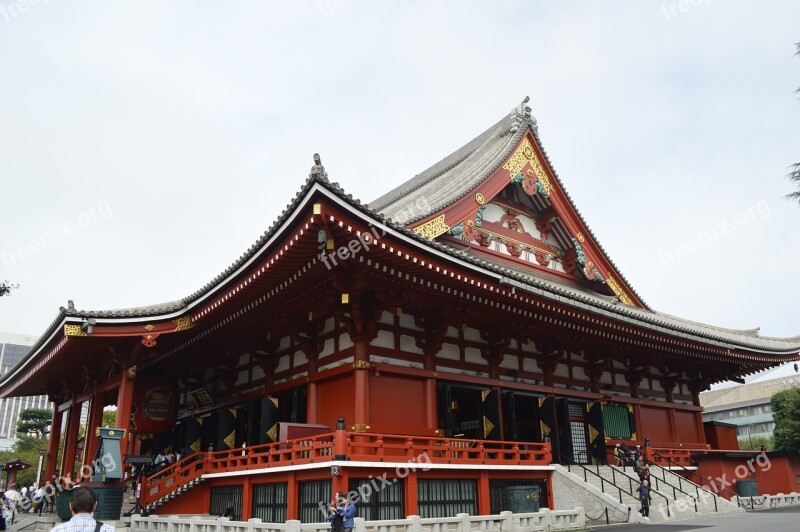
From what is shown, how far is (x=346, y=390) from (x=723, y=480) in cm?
1466

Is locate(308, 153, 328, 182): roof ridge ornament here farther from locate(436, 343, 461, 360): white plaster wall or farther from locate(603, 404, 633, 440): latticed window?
locate(603, 404, 633, 440): latticed window

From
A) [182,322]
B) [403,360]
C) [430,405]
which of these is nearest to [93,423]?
[182,322]

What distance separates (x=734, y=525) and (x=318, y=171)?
38.1ft

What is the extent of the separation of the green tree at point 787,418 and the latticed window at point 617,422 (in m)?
22.8

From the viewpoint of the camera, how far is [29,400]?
156000 millimetres

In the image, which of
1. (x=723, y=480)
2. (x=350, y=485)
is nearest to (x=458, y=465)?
(x=350, y=485)

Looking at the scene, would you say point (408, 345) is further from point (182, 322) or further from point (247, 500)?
point (182, 322)

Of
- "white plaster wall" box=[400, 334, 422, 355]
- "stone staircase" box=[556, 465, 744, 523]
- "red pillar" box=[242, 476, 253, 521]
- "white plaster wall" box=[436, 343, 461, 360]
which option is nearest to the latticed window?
"stone staircase" box=[556, 465, 744, 523]

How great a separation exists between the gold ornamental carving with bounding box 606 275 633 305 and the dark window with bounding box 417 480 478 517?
11.9 meters

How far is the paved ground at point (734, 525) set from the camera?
12852mm

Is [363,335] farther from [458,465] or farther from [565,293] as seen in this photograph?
[565,293]

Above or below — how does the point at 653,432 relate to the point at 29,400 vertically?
below

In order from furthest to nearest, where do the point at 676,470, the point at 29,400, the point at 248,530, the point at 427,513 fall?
the point at 29,400, the point at 676,470, the point at 427,513, the point at 248,530

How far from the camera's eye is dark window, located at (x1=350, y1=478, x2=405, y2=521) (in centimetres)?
1340
